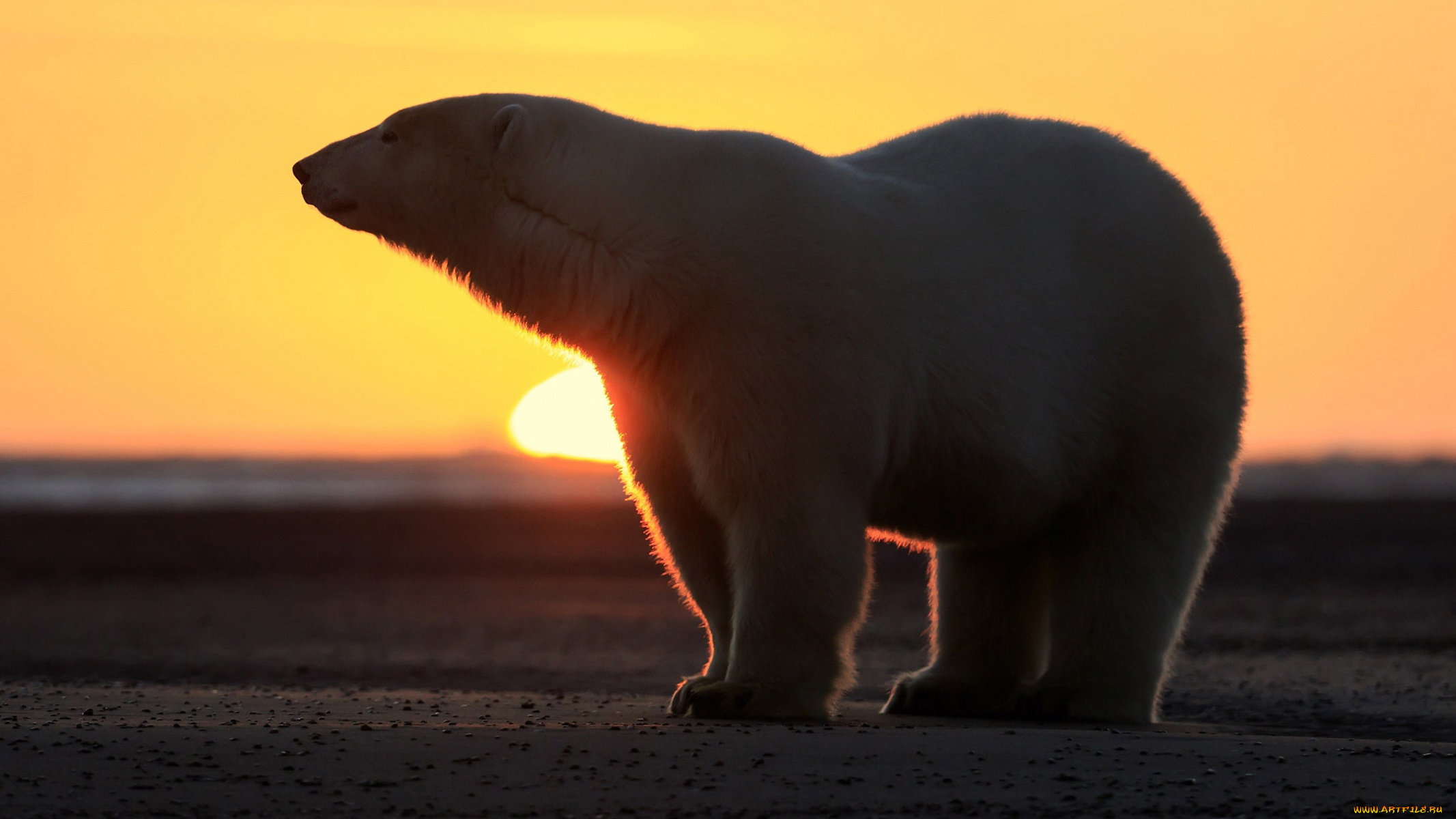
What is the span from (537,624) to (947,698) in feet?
20.3

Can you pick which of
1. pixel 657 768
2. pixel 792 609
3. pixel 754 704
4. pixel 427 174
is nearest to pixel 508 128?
pixel 427 174

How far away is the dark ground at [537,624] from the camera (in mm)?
8016

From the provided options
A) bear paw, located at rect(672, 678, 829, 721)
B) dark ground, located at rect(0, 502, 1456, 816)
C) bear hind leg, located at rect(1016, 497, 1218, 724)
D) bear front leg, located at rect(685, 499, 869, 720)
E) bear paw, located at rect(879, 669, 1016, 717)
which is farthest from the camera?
dark ground, located at rect(0, 502, 1456, 816)

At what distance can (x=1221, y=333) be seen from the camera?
7.19 metres

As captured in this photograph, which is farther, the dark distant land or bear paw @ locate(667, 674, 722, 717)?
bear paw @ locate(667, 674, 722, 717)

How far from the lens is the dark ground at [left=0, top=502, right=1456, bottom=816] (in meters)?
8.02

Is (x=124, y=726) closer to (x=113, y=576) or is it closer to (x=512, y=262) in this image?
(x=512, y=262)

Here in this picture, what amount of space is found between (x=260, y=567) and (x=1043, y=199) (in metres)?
14.9

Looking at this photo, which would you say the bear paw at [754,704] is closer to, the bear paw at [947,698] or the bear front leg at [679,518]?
the bear front leg at [679,518]

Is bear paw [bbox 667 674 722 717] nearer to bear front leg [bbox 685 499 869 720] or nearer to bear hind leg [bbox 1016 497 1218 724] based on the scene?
bear front leg [bbox 685 499 869 720]

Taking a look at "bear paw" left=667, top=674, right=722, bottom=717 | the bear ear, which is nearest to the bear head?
the bear ear

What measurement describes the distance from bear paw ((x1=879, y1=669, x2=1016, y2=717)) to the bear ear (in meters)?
2.79

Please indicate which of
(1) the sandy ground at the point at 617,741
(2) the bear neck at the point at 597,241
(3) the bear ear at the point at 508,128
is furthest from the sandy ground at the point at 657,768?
(3) the bear ear at the point at 508,128

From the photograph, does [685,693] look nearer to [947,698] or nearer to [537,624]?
[947,698]
